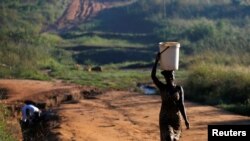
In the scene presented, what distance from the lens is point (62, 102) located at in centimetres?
1788

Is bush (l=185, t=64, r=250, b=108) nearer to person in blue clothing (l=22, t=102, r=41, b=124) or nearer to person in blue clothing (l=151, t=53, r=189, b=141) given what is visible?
person in blue clothing (l=22, t=102, r=41, b=124)

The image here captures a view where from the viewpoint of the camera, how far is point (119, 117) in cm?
1432

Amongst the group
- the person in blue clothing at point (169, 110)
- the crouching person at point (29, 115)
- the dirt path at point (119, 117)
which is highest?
the person in blue clothing at point (169, 110)

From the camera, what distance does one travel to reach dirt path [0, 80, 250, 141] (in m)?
11.7

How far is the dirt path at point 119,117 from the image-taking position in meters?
11.7

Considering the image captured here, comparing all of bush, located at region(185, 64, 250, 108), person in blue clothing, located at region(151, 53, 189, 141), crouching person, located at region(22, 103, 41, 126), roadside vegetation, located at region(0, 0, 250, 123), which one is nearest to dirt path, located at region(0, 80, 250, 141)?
crouching person, located at region(22, 103, 41, 126)

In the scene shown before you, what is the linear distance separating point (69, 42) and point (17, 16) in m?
5.06

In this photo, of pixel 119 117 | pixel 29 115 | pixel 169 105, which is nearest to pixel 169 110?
pixel 169 105

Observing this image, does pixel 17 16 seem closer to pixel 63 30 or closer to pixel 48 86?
pixel 63 30

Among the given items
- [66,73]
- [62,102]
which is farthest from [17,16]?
[62,102]

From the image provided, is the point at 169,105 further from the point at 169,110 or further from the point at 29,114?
the point at 29,114

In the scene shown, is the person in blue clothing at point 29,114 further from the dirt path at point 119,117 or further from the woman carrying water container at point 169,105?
the woman carrying water container at point 169,105

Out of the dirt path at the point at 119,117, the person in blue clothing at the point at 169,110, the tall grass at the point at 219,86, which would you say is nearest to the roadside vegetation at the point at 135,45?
the tall grass at the point at 219,86

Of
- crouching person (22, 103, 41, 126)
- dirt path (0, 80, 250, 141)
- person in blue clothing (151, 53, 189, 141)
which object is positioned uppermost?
person in blue clothing (151, 53, 189, 141)
